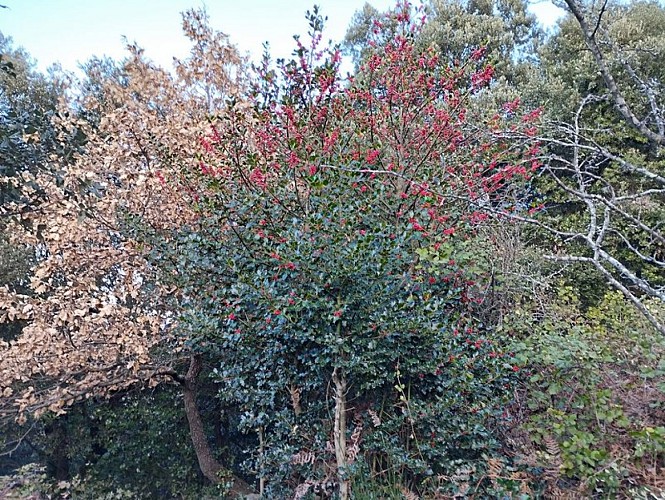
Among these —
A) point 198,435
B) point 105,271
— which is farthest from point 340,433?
point 105,271

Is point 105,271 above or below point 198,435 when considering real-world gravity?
above

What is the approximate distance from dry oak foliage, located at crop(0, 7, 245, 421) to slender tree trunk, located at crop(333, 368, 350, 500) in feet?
5.83

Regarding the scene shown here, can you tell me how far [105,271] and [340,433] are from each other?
2.79 meters

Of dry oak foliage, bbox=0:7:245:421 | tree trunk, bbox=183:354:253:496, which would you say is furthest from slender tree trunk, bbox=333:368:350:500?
tree trunk, bbox=183:354:253:496

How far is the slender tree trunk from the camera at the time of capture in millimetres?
2879

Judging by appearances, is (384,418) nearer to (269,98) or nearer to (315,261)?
(315,261)

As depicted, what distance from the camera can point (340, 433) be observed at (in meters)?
3.05

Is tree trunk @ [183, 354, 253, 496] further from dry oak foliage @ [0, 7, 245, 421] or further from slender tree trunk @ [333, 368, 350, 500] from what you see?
slender tree trunk @ [333, 368, 350, 500]

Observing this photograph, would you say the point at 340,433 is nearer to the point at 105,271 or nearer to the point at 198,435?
the point at 198,435

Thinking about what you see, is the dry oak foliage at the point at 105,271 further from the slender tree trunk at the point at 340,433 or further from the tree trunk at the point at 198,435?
the slender tree trunk at the point at 340,433

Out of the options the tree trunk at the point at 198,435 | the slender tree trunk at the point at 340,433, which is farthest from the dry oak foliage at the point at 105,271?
the slender tree trunk at the point at 340,433

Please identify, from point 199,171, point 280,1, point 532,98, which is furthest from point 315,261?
point 532,98

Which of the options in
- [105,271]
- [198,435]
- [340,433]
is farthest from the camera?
[198,435]

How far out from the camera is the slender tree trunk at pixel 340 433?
2879 mm
